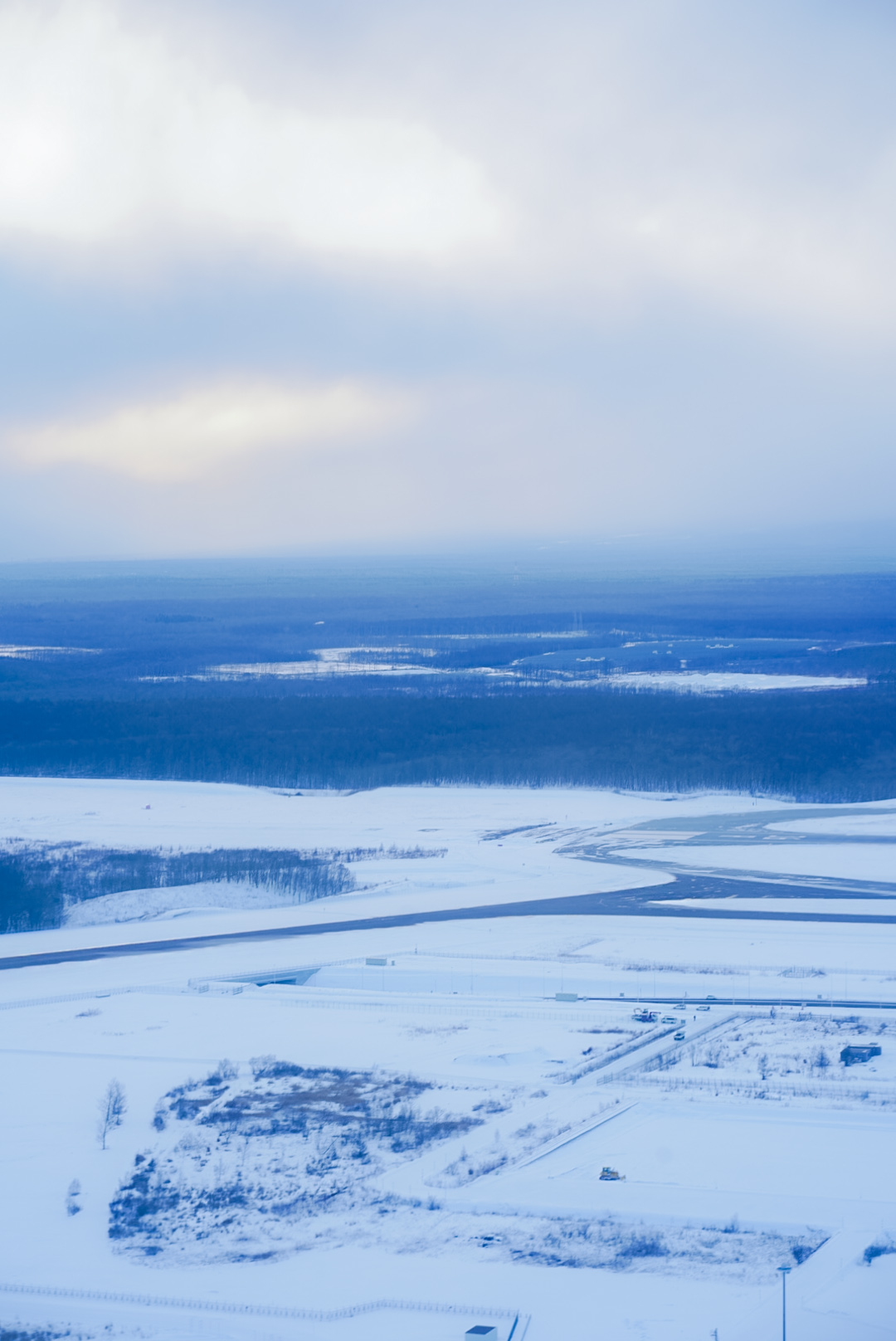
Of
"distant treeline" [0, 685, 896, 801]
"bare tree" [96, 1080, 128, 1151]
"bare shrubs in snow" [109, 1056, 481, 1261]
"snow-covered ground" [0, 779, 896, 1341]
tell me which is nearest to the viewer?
"snow-covered ground" [0, 779, 896, 1341]

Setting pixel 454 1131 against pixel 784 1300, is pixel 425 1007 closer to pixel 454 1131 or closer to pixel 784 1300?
pixel 454 1131

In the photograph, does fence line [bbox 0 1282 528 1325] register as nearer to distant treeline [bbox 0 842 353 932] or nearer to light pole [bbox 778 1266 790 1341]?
light pole [bbox 778 1266 790 1341]

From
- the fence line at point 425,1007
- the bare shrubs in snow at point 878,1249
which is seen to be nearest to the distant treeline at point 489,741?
the fence line at point 425,1007

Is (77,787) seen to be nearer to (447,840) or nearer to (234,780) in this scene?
(234,780)

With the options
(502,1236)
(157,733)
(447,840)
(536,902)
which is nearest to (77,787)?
(157,733)

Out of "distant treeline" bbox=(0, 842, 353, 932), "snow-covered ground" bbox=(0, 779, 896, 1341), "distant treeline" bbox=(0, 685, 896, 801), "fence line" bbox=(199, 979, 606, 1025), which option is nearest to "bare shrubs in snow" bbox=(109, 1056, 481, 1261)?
"snow-covered ground" bbox=(0, 779, 896, 1341)

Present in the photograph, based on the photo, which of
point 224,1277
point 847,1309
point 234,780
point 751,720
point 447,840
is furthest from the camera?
point 751,720

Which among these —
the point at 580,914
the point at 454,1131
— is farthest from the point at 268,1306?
the point at 580,914
